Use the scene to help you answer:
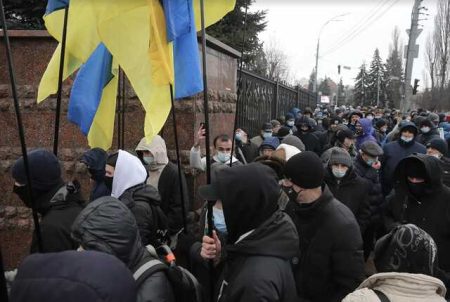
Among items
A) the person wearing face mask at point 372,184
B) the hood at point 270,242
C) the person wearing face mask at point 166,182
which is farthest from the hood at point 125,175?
the person wearing face mask at point 372,184

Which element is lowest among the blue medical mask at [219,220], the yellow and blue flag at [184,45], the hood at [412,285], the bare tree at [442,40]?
the blue medical mask at [219,220]

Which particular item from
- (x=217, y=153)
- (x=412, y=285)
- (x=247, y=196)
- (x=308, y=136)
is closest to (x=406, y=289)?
(x=412, y=285)

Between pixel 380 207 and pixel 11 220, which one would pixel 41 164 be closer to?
pixel 11 220

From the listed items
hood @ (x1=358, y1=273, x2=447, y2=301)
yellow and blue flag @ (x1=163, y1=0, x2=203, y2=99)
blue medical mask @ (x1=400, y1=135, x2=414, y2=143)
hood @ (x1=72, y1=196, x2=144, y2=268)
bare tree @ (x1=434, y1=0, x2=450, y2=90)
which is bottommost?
hood @ (x1=358, y1=273, x2=447, y2=301)

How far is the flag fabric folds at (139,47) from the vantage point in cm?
315

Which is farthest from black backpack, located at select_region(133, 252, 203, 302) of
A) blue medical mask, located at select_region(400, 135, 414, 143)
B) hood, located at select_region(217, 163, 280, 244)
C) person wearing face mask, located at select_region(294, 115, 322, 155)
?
person wearing face mask, located at select_region(294, 115, 322, 155)

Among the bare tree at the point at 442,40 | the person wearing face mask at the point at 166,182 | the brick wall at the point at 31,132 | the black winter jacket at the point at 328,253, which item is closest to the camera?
the black winter jacket at the point at 328,253

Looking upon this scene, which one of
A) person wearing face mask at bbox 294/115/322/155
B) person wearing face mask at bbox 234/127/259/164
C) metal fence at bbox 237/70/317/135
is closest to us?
person wearing face mask at bbox 234/127/259/164

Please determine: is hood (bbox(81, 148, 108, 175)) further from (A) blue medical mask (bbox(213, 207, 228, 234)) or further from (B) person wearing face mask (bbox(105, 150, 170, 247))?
(A) blue medical mask (bbox(213, 207, 228, 234))

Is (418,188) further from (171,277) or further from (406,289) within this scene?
(171,277)

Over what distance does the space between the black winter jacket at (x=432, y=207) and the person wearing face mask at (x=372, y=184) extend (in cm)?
118

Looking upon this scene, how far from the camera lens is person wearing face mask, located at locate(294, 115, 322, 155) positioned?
868cm

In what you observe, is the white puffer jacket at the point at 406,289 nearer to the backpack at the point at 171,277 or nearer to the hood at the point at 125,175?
the backpack at the point at 171,277

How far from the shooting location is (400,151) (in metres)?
6.43
